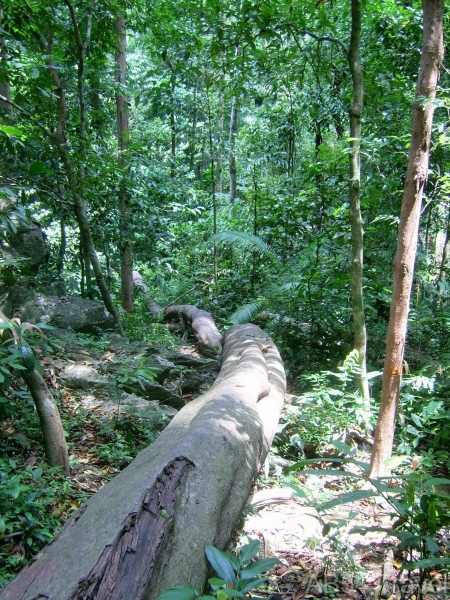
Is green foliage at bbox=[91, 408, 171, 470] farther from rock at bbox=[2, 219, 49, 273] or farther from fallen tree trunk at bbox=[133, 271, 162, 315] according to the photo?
fallen tree trunk at bbox=[133, 271, 162, 315]

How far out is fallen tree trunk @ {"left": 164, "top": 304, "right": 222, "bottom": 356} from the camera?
Answer: 731 cm

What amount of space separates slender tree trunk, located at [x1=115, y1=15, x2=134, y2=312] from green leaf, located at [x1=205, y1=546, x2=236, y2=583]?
600cm

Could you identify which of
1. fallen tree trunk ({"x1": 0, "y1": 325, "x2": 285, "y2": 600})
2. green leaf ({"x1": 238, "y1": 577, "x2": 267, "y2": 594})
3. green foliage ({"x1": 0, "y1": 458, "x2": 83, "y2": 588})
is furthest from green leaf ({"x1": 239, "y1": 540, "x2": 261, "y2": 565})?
green foliage ({"x1": 0, "y1": 458, "x2": 83, "y2": 588})

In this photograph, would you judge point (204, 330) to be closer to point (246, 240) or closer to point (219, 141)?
point (246, 240)

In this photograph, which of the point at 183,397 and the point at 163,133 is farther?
the point at 163,133

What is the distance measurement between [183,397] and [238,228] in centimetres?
582

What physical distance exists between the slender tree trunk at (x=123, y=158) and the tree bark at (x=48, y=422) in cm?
447

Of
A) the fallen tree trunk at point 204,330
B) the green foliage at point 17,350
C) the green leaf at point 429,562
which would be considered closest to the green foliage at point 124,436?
the green foliage at point 17,350

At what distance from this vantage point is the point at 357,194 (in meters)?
4.55

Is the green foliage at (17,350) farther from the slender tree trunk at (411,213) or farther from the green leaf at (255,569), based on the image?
the slender tree trunk at (411,213)

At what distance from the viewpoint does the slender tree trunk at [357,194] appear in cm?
439

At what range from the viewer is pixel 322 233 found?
6879 mm

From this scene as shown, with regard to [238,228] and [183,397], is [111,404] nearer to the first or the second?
→ [183,397]

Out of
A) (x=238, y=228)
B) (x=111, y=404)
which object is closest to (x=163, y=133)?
(x=238, y=228)
